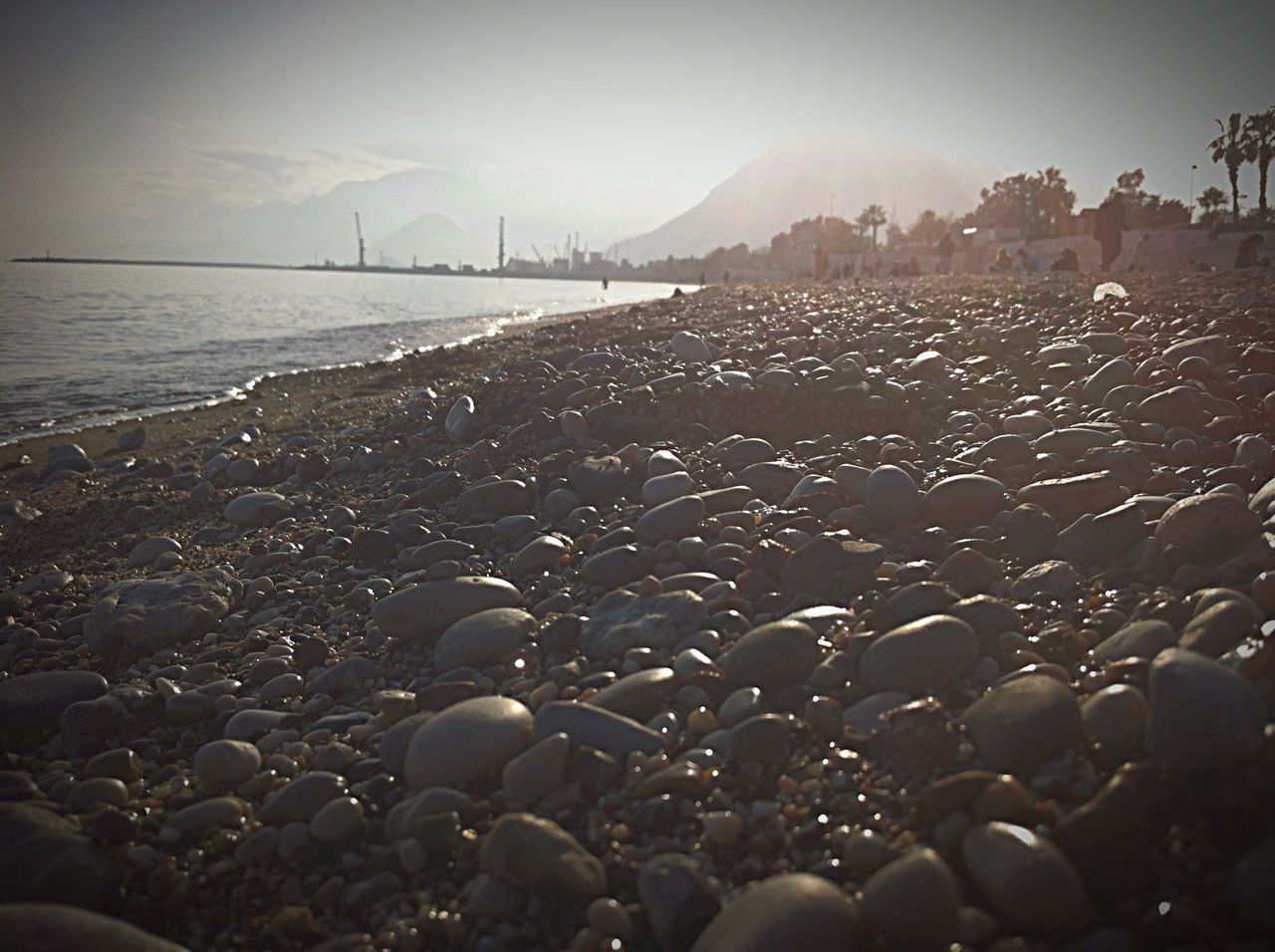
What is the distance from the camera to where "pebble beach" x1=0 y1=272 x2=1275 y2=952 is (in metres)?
1.78

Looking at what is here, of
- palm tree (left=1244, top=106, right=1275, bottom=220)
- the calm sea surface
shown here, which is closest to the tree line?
palm tree (left=1244, top=106, right=1275, bottom=220)

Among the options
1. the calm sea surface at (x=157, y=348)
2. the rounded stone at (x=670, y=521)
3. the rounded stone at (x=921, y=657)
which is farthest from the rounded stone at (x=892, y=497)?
the calm sea surface at (x=157, y=348)

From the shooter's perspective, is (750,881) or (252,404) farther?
(252,404)

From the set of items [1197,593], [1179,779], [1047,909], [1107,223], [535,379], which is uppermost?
[1107,223]

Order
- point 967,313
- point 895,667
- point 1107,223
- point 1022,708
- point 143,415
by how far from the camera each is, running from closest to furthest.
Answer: point 1022,708
point 895,667
point 967,313
point 143,415
point 1107,223

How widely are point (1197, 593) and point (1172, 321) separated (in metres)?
6.39

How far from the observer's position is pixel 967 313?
953cm

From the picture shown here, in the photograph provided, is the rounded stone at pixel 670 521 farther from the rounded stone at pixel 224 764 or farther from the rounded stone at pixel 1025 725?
the rounded stone at pixel 224 764

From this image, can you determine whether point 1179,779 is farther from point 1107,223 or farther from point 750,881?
point 1107,223

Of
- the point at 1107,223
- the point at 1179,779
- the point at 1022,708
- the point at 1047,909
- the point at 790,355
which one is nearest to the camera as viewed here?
the point at 1047,909

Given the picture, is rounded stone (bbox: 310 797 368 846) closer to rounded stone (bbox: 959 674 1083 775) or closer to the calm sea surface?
rounded stone (bbox: 959 674 1083 775)

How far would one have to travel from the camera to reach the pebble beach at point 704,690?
1784 mm

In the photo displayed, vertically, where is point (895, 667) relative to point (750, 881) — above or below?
above

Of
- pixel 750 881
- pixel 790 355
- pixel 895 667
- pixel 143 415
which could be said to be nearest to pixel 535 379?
pixel 790 355
